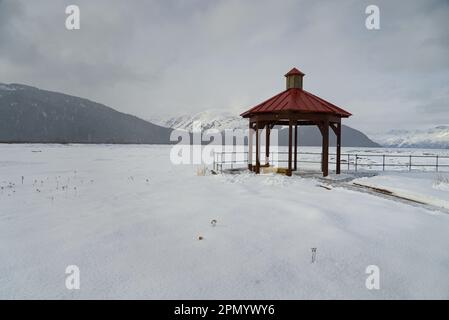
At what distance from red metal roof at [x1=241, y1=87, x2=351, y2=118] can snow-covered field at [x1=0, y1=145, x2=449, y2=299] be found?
5.28 meters

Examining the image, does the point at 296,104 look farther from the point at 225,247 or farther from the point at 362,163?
the point at 362,163

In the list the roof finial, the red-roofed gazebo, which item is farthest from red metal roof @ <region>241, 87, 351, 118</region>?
the roof finial

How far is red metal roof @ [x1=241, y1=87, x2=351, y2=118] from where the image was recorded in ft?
45.2

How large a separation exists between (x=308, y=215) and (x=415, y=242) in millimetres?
2390

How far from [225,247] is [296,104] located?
10087mm

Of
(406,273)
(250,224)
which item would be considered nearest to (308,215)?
(250,224)

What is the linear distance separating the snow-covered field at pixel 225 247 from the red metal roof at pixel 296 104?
17.3ft

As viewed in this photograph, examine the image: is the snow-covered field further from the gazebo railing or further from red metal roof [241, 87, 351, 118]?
the gazebo railing

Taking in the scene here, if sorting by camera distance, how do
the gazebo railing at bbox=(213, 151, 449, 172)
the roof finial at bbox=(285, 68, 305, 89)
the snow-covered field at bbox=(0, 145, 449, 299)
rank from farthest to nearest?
the gazebo railing at bbox=(213, 151, 449, 172)
the roof finial at bbox=(285, 68, 305, 89)
the snow-covered field at bbox=(0, 145, 449, 299)

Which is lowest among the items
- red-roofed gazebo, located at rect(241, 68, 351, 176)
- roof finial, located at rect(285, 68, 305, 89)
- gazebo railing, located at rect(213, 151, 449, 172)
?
gazebo railing, located at rect(213, 151, 449, 172)

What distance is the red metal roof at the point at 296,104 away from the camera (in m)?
13.8

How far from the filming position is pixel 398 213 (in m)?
7.82

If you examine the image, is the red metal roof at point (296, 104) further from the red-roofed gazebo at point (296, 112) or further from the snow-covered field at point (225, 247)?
the snow-covered field at point (225, 247)

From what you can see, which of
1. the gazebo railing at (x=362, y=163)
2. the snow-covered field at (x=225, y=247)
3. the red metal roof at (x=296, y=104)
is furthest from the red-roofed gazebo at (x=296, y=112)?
the snow-covered field at (x=225, y=247)
